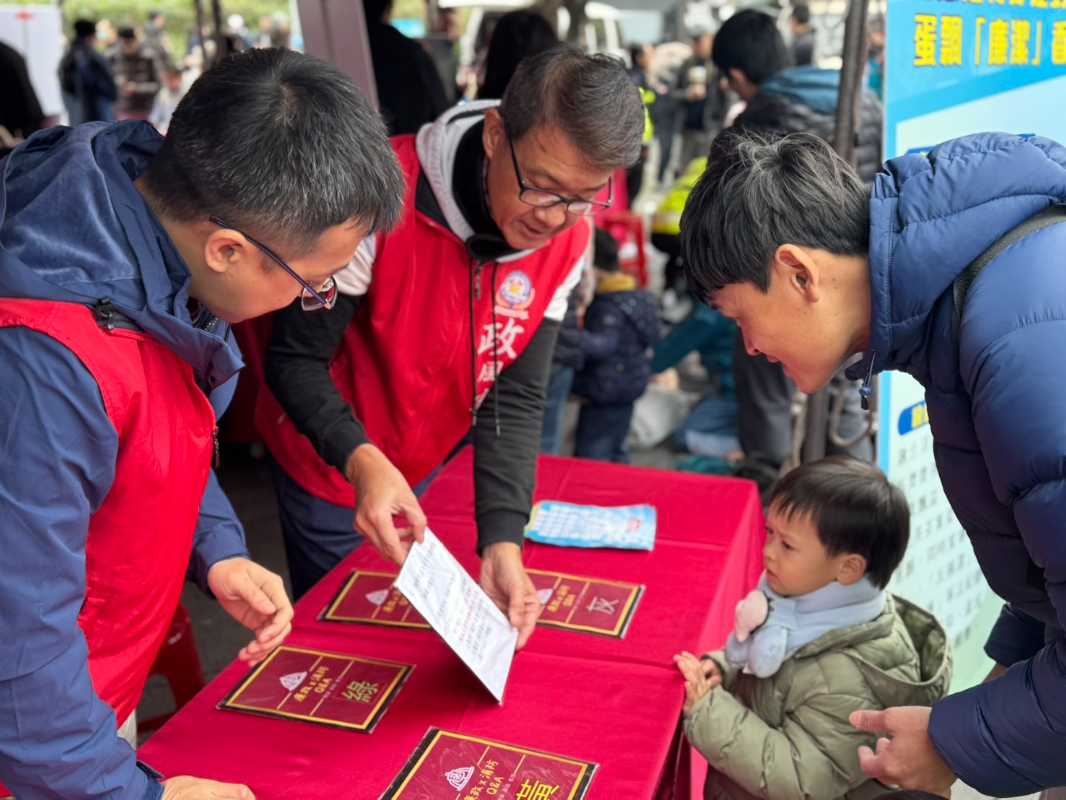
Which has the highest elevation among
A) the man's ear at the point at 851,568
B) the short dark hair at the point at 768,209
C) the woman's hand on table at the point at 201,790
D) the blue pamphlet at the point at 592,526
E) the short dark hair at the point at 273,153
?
the short dark hair at the point at 273,153

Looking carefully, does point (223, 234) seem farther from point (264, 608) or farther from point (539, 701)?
point (539, 701)

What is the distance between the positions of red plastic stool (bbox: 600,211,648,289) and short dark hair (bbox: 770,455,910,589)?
436cm

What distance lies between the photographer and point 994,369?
3.17 feet

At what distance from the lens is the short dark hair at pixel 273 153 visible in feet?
3.34

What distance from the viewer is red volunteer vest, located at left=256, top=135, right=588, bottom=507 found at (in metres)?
1.83

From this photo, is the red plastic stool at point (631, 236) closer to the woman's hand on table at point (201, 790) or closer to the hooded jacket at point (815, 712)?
the hooded jacket at point (815, 712)

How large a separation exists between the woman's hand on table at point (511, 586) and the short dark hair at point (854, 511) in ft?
1.39

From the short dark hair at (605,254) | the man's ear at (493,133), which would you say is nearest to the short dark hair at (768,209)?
the man's ear at (493,133)

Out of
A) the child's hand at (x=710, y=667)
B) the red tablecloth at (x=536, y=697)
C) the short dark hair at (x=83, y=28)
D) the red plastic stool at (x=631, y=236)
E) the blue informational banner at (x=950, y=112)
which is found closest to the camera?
the red tablecloth at (x=536, y=697)

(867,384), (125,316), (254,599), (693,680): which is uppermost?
(125,316)

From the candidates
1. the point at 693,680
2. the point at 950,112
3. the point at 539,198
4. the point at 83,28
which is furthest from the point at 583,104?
the point at 83,28

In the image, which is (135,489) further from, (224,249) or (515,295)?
(515,295)

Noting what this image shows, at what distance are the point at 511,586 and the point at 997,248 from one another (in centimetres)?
93

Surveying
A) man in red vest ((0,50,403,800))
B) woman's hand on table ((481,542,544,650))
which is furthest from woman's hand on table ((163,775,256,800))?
woman's hand on table ((481,542,544,650))
